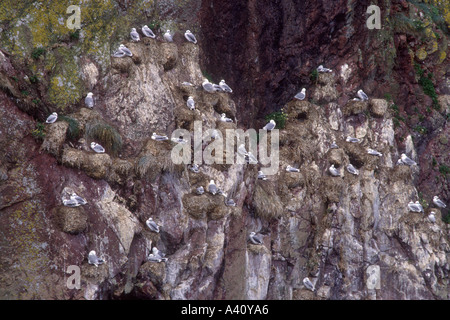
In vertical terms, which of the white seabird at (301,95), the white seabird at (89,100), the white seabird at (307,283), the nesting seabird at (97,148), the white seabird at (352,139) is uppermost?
the white seabird at (301,95)

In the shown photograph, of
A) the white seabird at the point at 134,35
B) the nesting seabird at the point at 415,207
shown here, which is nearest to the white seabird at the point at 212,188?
the white seabird at the point at 134,35

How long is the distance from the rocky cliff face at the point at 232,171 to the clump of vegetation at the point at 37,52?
0.22m

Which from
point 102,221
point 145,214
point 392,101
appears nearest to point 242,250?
point 145,214

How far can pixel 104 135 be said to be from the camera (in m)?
19.7

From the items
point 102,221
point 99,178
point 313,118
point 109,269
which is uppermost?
point 313,118

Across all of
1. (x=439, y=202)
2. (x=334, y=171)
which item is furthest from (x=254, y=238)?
(x=439, y=202)

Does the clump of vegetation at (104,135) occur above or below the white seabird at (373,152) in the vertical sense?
below

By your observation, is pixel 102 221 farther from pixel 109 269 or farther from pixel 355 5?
pixel 355 5

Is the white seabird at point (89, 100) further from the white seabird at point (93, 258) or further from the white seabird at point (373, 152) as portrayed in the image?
the white seabird at point (373, 152)

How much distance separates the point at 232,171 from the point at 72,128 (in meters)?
5.79

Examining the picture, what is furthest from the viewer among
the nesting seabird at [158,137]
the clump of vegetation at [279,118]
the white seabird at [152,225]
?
the clump of vegetation at [279,118]

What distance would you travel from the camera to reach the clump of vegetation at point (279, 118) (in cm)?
2508

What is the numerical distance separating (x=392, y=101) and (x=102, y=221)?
1506cm

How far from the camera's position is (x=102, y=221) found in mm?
18141
